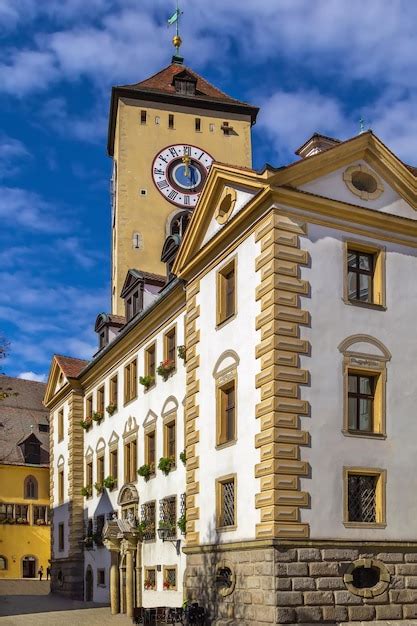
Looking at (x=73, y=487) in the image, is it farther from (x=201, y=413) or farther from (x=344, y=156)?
(x=344, y=156)

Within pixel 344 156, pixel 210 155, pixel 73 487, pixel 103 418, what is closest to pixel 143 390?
pixel 103 418

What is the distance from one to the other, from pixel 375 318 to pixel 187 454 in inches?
286

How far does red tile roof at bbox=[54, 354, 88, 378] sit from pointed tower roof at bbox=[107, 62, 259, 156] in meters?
18.7

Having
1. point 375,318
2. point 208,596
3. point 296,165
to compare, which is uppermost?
point 296,165

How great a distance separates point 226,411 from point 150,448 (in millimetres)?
9425

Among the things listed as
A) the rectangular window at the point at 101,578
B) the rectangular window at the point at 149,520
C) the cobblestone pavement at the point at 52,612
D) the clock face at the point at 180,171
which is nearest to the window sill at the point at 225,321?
the rectangular window at the point at 149,520

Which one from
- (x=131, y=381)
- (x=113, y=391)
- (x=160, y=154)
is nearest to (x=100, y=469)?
(x=113, y=391)

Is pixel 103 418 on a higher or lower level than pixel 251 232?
lower

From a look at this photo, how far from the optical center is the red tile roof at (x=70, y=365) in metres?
47.0

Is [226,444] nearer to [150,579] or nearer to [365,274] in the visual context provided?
[365,274]

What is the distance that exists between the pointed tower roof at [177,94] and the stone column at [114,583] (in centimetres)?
3240

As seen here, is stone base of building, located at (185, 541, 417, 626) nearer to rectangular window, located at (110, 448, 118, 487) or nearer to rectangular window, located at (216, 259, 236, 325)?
rectangular window, located at (216, 259, 236, 325)

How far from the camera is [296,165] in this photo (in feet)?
79.5

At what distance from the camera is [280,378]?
2294 cm
